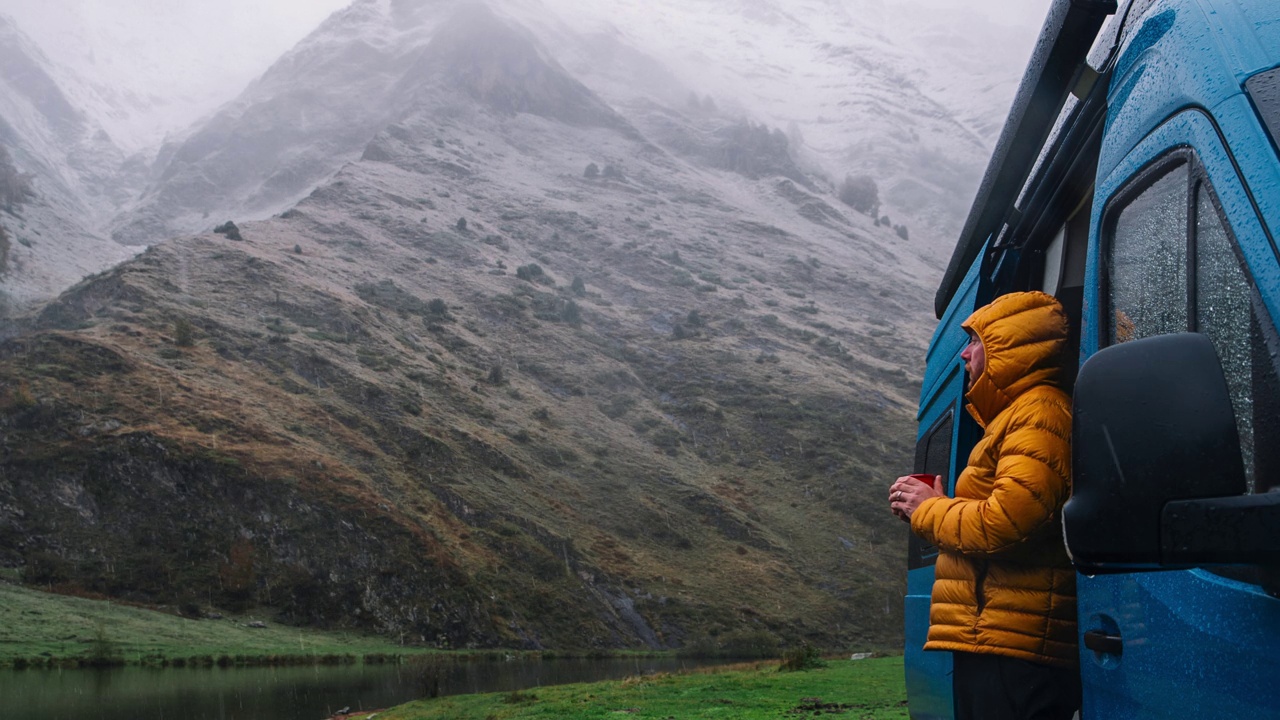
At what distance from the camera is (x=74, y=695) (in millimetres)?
20219

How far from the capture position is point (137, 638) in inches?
1103

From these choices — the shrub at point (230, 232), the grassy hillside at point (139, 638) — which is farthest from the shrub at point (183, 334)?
the shrub at point (230, 232)

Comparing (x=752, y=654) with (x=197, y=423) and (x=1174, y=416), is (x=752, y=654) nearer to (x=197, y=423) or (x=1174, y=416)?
(x=197, y=423)

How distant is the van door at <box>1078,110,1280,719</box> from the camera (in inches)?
68.6

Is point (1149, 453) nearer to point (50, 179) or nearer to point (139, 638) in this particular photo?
point (139, 638)

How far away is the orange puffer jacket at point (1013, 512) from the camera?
2.71m

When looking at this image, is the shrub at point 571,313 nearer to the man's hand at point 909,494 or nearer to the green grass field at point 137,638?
the green grass field at point 137,638

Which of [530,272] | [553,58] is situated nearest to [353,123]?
[553,58]

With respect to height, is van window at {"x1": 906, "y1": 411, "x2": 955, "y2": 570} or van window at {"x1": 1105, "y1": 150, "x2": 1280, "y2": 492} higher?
van window at {"x1": 1105, "y1": 150, "x2": 1280, "y2": 492}

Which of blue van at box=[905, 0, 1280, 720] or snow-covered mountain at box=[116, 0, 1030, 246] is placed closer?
blue van at box=[905, 0, 1280, 720]

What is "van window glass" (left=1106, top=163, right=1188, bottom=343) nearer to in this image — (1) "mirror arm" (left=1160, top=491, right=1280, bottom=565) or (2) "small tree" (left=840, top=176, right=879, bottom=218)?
(1) "mirror arm" (left=1160, top=491, right=1280, bottom=565)

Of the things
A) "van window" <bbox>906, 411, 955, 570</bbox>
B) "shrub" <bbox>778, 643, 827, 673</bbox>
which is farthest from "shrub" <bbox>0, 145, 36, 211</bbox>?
"van window" <bbox>906, 411, 955, 570</bbox>

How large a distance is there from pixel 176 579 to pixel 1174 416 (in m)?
37.1

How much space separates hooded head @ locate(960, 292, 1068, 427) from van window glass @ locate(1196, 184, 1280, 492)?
91 centimetres
